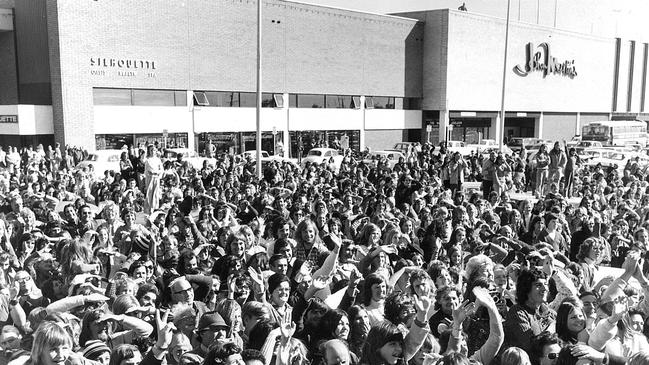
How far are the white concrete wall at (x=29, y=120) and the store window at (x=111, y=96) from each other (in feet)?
7.08

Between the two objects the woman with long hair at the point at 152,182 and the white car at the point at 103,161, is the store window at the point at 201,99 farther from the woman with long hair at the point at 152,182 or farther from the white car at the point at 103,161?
the woman with long hair at the point at 152,182

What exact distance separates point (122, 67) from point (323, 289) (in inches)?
1093

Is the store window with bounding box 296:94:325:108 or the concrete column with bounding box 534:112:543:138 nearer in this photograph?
the store window with bounding box 296:94:325:108

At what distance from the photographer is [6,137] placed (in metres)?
30.0

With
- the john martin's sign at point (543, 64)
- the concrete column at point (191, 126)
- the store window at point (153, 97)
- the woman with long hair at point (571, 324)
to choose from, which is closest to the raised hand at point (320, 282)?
the woman with long hair at point (571, 324)

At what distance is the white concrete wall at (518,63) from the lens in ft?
154

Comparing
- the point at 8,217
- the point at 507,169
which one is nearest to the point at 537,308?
the point at 8,217

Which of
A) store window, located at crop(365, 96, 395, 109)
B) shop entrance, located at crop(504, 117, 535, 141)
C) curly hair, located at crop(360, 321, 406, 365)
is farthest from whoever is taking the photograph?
shop entrance, located at crop(504, 117, 535, 141)

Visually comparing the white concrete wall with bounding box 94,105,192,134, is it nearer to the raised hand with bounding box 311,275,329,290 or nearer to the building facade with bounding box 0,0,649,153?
the building facade with bounding box 0,0,649,153

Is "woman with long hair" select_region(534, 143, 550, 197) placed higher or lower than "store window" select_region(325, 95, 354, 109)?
lower

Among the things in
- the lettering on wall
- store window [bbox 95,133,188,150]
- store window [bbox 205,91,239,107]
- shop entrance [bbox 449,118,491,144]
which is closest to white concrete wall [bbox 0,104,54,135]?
store window [bbox 95,133,188,150]

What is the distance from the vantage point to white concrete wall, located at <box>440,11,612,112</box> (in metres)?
46.8

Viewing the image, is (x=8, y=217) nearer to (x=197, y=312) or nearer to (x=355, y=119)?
(x=197, y=312)

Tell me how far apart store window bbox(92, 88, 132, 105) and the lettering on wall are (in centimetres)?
81
